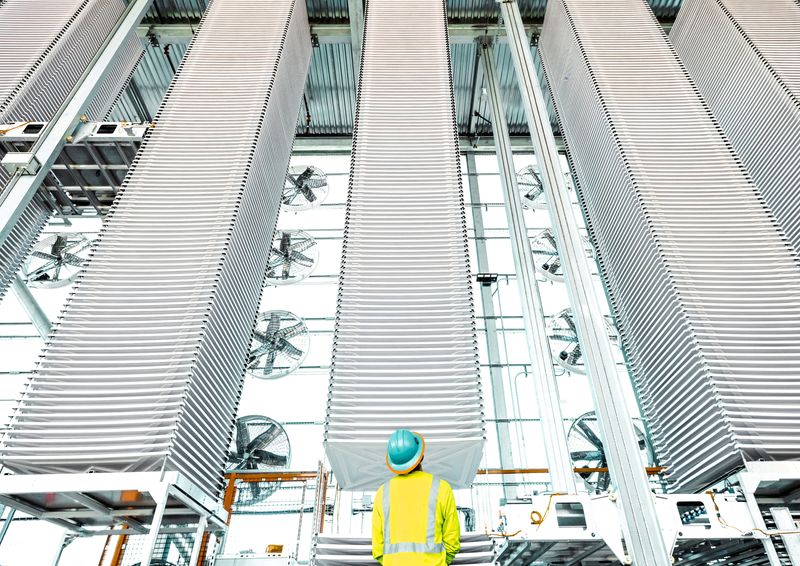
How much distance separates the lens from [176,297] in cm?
576

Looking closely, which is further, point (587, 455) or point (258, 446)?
point (587, 455)

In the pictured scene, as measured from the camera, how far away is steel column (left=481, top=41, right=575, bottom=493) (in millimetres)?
5395

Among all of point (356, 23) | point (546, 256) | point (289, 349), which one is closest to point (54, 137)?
point (289, 349)

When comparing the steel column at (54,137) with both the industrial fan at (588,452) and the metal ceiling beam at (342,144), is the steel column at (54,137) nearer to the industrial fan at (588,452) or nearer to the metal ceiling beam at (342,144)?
the metal ceiling beam at (342,144)

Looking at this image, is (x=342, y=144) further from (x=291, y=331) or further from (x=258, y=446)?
(x=258, y=446)

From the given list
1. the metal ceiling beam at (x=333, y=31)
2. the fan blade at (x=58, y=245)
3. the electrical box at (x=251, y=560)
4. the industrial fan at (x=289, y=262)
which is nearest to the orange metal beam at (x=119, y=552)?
the electrical box at (x=251, y=560)

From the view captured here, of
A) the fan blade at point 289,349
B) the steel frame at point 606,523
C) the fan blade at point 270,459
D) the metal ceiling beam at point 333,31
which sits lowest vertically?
the steel frame at point 606,523

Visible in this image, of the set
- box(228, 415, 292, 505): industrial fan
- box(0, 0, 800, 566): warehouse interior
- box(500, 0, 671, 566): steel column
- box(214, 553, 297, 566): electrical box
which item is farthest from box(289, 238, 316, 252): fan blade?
box(214, 553, 297, 566): electrical box

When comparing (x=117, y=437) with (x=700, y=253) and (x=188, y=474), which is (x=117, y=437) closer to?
(x=188, y=474)

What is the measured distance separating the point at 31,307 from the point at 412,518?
12.9 metres

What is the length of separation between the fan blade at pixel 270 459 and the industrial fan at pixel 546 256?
728cm

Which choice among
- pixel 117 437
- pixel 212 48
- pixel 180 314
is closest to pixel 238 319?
pixel 180 314

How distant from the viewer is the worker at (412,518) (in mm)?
3141

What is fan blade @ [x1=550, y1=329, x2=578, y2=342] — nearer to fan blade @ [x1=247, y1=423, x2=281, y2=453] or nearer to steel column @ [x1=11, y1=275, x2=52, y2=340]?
fan blade @ [x1=247, y1=423, x2=281, y2=453]
